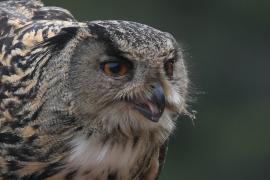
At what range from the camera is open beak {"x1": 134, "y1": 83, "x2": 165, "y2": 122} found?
234 inches

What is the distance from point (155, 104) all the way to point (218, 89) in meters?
11.1

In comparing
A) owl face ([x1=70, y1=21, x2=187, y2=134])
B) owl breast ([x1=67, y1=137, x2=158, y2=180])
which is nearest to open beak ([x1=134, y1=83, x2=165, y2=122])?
owl face ([x1=70, y1=21, x2=187, y2=134])

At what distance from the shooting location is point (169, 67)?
6152mm

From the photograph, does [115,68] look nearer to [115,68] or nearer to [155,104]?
[115,68]

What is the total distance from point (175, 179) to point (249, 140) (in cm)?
206

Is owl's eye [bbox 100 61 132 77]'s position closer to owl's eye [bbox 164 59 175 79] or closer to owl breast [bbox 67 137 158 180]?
owl's eye [bbox 164 59 175 79]

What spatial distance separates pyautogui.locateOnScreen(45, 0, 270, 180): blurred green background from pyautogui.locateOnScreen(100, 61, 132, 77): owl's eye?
33.6 ft

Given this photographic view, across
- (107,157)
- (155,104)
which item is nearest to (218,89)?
(107,157)

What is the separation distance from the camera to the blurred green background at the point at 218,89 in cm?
1681

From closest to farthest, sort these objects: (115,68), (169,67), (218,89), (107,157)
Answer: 1. (115,68)
2. (169,67)
3. (107,157)
4. (218,89)

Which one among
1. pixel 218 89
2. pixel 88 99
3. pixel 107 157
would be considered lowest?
pixel 218 89

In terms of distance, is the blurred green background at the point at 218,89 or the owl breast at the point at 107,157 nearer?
the owl breast at the point at 107,157

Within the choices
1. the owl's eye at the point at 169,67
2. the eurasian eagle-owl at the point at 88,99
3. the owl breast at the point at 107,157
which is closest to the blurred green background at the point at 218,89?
the owl breast at the point at 107,157

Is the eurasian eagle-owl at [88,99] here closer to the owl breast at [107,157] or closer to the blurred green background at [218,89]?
the owl breast at [107,157]
